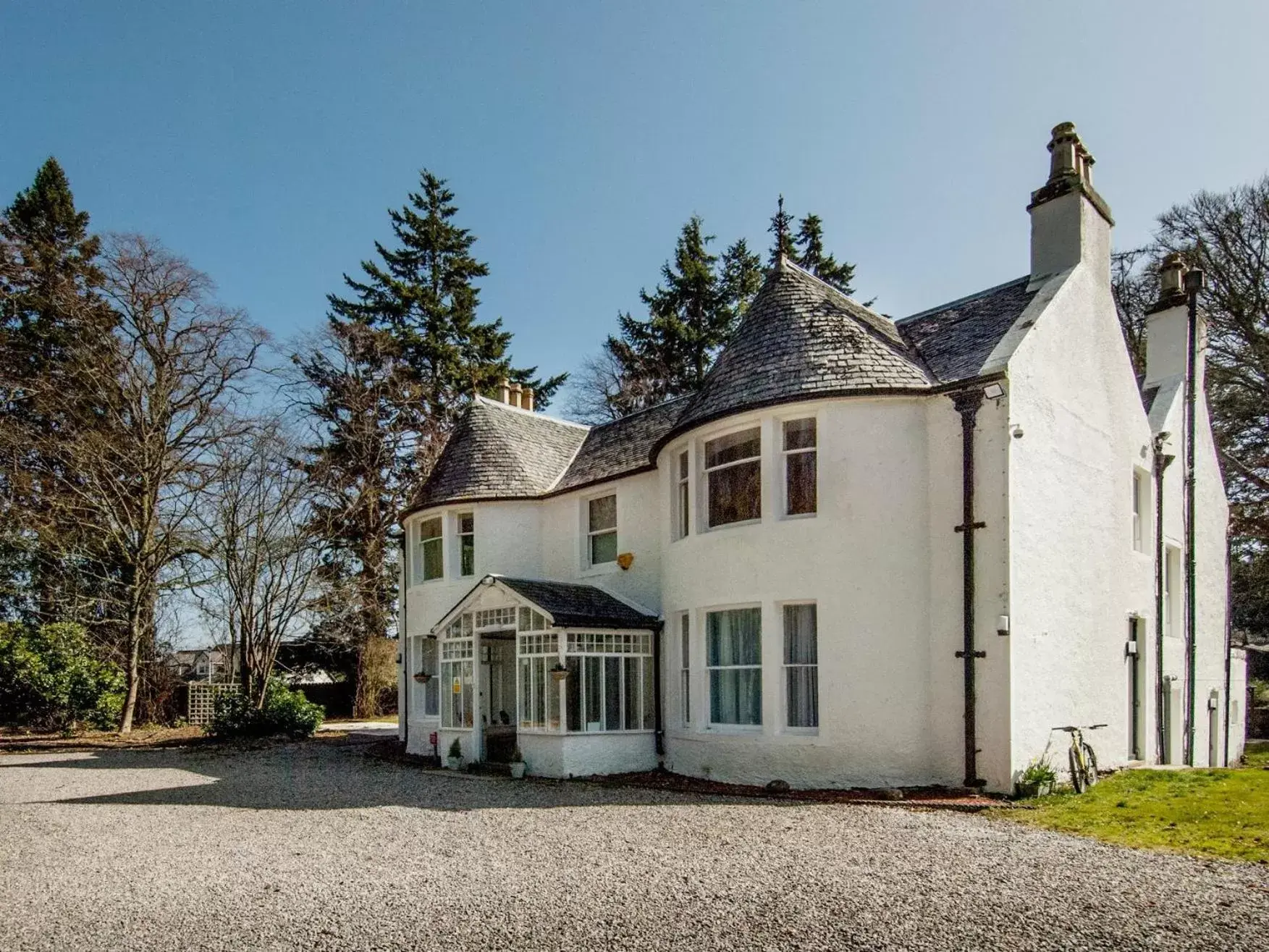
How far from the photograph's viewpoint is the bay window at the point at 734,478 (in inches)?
584

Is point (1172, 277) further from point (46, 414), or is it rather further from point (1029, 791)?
point (46, 414)

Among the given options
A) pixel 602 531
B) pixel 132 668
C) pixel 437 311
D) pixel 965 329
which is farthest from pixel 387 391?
pixel 965 329

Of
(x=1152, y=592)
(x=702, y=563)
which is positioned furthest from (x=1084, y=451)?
(x=702, y=563)

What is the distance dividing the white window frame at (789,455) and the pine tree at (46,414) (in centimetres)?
2009

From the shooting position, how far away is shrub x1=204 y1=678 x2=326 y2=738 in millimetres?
24594

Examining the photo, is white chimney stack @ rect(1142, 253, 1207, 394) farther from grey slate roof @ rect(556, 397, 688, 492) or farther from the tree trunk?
the tree trunk

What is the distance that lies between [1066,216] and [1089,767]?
885 cm

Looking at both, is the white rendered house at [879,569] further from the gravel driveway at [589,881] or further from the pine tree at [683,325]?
the pine tree at [683,325]

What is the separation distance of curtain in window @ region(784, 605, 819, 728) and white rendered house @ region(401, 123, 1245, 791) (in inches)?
1.5

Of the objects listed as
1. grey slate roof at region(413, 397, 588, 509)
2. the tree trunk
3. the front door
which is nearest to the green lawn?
the front door

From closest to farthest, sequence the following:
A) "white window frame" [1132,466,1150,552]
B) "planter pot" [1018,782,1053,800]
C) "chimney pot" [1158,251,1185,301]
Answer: "planter pot" [1018,782,1053,800] → "white window frame" [1132,466,1150,552] → "chimney pot" [1158,251,1185,301]

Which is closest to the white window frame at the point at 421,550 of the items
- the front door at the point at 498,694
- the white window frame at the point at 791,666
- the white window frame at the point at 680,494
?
the front door at the point at 498,694

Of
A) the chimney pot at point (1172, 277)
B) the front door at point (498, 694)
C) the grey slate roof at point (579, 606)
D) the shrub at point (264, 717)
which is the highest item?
the chimney pot at point (1172, 277)

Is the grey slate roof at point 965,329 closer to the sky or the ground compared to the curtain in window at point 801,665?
closer to the sky
